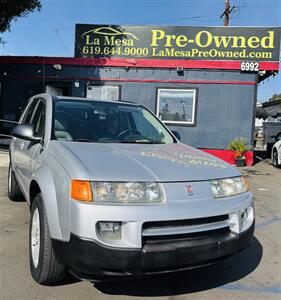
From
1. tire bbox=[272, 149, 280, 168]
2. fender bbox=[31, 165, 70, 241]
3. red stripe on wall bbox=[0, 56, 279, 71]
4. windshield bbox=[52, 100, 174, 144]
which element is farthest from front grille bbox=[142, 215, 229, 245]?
tire bbox=[272, 149, 280, 168]

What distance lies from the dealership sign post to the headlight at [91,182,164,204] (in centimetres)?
1118

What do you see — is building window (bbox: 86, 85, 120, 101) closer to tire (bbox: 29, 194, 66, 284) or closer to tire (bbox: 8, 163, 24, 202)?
tire (bbox: 8, 163, 24, 202)

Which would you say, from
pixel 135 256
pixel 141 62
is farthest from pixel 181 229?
pixel 141 62

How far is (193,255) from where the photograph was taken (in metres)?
2.93

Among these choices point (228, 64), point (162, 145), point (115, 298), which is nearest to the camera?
point (115, 298)

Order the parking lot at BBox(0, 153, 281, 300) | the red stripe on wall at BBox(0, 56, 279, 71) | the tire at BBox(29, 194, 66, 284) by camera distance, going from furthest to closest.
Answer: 1. the red stripe on wall at BBox(0, 56, 279, 71)
2. the parking lot at BBox(0, 153, 281, 300)
3. the tire at BBox(29, 194, 66, 284)

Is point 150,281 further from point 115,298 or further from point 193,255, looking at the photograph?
point 193,255

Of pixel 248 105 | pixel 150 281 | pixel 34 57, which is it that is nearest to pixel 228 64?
pixel 248 105

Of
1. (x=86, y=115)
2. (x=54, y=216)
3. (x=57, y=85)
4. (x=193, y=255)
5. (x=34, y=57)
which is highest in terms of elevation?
(x=34, y=57)

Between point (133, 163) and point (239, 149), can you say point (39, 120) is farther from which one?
point (239, 149)

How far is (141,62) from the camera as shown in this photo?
13789 millimetres

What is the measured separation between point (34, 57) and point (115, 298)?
42.2 feet

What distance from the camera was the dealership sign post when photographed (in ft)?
44.5

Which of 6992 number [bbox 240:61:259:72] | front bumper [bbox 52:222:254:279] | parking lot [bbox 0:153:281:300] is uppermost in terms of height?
6992 number [bbox 240:61:259:72]
